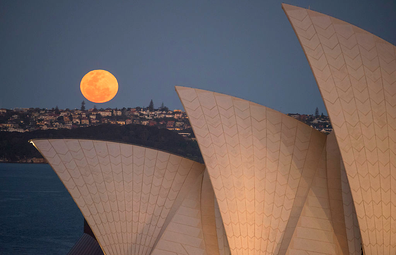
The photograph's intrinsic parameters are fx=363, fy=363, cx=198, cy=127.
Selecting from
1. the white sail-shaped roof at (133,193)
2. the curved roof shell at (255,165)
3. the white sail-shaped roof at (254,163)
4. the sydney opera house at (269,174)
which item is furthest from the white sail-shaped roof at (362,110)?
the white sail-shaped roof at (133,193)

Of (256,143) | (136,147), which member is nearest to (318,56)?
(256,143)

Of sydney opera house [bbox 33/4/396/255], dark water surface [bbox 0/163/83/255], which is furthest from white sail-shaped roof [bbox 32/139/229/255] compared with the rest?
dark water surface [bbox 0/163/83/255]

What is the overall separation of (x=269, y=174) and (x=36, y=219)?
55.6 meters

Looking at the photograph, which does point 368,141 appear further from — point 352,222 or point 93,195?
point 93,195

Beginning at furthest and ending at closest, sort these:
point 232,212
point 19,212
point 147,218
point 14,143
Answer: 1. point 14,143
2. point 19,212
3. point 147,218
4. point 232,212

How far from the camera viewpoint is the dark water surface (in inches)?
1856

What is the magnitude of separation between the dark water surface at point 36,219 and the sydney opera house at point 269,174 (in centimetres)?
2847

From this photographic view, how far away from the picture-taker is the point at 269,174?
1812cm

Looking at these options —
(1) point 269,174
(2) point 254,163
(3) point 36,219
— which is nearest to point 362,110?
(1) point 269,174

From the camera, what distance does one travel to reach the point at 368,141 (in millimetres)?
15078

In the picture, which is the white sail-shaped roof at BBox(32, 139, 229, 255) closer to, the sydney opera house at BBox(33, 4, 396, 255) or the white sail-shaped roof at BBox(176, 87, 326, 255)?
the sydney opera house at BBox(33, 4, 396, 255)

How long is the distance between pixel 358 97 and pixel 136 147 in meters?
12.9

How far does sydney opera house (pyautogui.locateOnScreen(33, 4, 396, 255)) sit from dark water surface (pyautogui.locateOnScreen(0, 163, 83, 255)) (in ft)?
93.4

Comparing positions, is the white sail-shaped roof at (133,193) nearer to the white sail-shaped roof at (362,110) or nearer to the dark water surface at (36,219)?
the white sail-shaped roof at (362,110)
